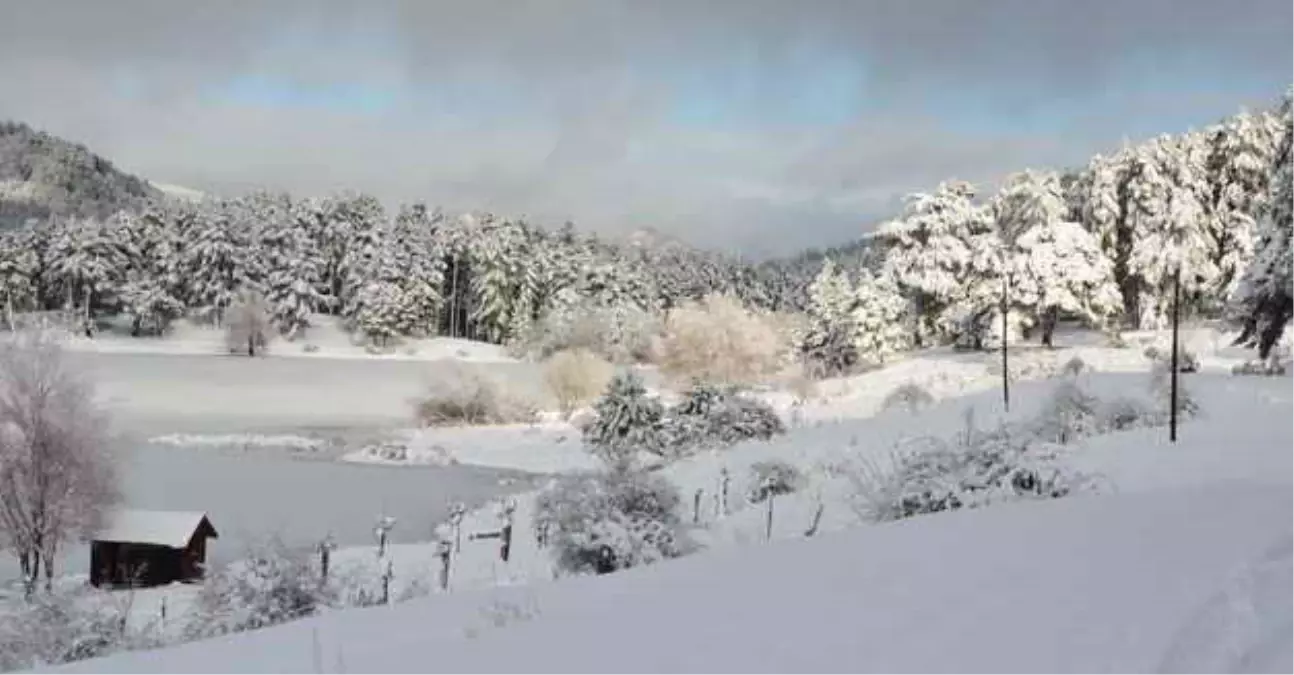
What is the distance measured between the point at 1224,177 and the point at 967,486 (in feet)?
132

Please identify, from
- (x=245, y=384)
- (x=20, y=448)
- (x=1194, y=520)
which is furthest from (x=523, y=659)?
(x=245, y=384)

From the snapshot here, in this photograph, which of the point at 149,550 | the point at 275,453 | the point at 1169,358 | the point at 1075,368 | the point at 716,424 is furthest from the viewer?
the point at 275,453

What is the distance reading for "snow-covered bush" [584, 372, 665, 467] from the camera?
31391mm

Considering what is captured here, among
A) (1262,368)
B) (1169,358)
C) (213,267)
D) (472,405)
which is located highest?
(213,267)

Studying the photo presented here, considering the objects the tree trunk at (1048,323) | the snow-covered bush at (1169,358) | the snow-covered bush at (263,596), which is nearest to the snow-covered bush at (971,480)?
the snow-covered bush at (263,596)

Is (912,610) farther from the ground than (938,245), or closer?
closer

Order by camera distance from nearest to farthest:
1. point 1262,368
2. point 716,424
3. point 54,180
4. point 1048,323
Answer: point 1262,368 < point 716,424 < point 1048,323 < point 54,180

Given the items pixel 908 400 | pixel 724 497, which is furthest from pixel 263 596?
pixel 908 400

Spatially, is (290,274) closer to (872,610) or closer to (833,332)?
(833,332)

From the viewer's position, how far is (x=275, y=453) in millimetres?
38844

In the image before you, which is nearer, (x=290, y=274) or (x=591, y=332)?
(x=591, y=332)

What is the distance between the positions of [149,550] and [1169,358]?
90.2 feet

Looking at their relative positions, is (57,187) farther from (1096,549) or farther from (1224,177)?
(1096,549)

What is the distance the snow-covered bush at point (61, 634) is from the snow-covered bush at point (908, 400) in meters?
21.5
